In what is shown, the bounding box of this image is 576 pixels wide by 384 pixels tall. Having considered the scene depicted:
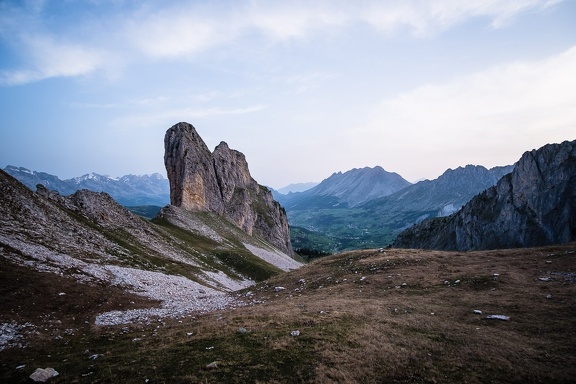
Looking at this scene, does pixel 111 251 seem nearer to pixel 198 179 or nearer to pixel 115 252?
pixel 115 252

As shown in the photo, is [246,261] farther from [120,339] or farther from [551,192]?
[551,192]

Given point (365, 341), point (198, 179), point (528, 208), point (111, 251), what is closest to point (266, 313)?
point (365, 341)

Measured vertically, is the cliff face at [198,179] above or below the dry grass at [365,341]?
above

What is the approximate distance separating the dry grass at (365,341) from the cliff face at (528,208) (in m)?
116

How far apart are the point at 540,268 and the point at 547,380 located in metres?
24.9

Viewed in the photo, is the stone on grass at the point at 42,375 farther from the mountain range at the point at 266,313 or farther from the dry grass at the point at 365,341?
the dry grass at the point at 365,341

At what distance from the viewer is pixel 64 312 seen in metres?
29.7

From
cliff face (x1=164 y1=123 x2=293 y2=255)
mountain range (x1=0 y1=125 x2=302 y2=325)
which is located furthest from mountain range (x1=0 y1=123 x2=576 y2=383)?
cliff face (x1=164 y1=123 x2=293 y2=255)

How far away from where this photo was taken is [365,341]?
65.0ft

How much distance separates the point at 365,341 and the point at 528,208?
15709cm

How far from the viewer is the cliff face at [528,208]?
123312 millimetres

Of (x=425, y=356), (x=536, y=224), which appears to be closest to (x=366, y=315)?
(x=425, y=356)

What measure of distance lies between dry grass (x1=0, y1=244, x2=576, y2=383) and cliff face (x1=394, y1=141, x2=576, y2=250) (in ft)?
381

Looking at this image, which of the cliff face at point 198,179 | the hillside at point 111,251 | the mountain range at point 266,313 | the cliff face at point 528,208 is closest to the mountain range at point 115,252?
the hillside at point 111,251
